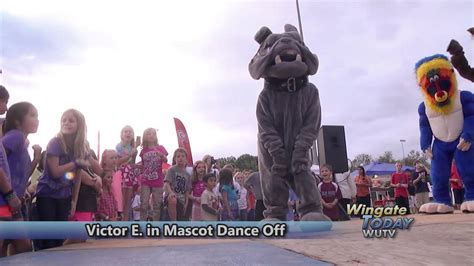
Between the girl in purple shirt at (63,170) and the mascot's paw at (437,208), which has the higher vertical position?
the girl in purple shirt at (63,170)

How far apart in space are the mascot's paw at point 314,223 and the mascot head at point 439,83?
5.77ft

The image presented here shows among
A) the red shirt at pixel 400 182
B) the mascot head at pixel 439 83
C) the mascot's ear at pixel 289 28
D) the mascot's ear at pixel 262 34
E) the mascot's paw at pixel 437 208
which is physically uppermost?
the mascot's ear at pixel 289 28

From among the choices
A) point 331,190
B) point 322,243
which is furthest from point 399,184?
point 322,243

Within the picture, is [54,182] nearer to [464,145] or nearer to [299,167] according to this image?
[299,167]

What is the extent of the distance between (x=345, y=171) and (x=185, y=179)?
2.85 m

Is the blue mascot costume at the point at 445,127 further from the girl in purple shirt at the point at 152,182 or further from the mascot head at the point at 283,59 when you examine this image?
the girl in purple shirt at the point at 152,182

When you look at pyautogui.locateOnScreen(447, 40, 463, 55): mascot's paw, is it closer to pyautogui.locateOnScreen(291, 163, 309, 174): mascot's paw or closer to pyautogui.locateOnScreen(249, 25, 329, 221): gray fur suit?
pyautogui.locateOnScreen(249, 25, 329, 221): gray fur suit

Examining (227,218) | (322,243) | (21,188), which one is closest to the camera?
(322,243)

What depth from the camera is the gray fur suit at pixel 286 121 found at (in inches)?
110

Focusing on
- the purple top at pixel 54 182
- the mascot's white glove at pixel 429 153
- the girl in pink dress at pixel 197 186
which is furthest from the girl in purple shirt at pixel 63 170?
the mascot's white glove at pixel 429 153

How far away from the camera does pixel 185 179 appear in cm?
431

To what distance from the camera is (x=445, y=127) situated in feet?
11.9

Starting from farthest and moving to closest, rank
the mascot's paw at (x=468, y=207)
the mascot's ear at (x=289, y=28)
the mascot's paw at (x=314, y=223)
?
1. the mascot's paw at (x=468, y=207)
2. the mascot's ear at (x=289, y=28)
3. the mascot's paw at (x=314, y=223)

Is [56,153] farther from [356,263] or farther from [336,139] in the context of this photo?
[336,139]
